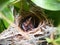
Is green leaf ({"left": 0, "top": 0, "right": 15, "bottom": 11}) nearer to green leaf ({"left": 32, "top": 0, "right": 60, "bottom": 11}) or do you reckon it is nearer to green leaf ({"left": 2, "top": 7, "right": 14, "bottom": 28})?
green leaf ({"left": 2, "top": 7, "right": 14, "bottom": 28})

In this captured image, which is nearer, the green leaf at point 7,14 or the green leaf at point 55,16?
the green leaf at point 55,16

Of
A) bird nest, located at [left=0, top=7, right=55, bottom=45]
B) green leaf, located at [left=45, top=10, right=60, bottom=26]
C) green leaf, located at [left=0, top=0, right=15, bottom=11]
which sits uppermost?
green leaf, located at [left=0, top=0, right=15, bottom=11]

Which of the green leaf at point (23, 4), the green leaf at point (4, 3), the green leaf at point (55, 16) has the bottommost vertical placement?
the green leaf at point (55, 16)

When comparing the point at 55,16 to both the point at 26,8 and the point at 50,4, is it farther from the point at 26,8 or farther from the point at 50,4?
the point at 26,8

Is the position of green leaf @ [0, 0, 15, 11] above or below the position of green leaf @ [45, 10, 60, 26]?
above

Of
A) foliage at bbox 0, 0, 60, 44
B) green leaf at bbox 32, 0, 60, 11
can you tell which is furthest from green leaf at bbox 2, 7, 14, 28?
green leaf at bbox 32, 0, 60, 11

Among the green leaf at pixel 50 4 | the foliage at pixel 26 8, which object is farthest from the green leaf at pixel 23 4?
the green leaf at pixel 50 4

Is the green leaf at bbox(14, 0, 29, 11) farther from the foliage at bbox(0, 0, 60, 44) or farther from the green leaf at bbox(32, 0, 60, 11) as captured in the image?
the green leaf at bbox(32, 0, 60, 11)

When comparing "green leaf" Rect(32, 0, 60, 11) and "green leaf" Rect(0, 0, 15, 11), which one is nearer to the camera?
"green leaf" Rect(32, 0, 60, 11)

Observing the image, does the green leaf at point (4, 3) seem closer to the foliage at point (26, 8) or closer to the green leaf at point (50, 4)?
the foliage at point (26, 8)

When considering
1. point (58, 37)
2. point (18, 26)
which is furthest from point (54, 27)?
point (18, 26)

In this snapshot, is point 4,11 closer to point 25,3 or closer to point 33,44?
point 25,3
